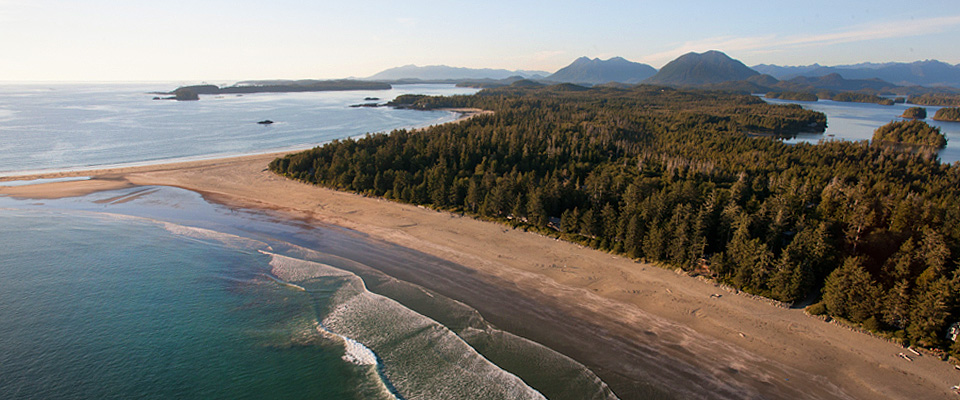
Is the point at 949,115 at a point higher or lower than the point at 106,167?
higher

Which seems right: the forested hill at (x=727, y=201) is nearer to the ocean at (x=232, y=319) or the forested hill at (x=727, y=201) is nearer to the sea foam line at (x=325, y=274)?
the ocean at (x=232, y=319)

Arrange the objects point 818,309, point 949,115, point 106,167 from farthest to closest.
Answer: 1. point 949,115
2. point 106,167
3. point 818,309

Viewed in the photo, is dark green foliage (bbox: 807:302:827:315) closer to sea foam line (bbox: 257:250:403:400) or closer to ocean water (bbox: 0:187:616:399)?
ocean water (bbox: 0:187:616:399)

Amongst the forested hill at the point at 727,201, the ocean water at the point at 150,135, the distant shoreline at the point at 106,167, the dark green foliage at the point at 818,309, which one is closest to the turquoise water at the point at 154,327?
the forested hill at the point at 727,201

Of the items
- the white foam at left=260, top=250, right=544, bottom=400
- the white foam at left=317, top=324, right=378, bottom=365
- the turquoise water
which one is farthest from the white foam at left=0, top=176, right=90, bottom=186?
the white foam at left=317, top=324, right=378, bottom=365

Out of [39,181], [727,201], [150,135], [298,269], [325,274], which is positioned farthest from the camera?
[150,135]

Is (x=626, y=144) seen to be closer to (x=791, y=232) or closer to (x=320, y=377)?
(x=791, y=232)

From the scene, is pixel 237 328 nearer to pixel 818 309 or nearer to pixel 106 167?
pixel 818 309

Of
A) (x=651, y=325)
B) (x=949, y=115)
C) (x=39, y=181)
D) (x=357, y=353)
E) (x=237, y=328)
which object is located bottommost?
(x=651, y=325)

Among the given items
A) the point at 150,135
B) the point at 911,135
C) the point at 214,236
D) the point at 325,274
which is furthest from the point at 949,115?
the point at 150,135
